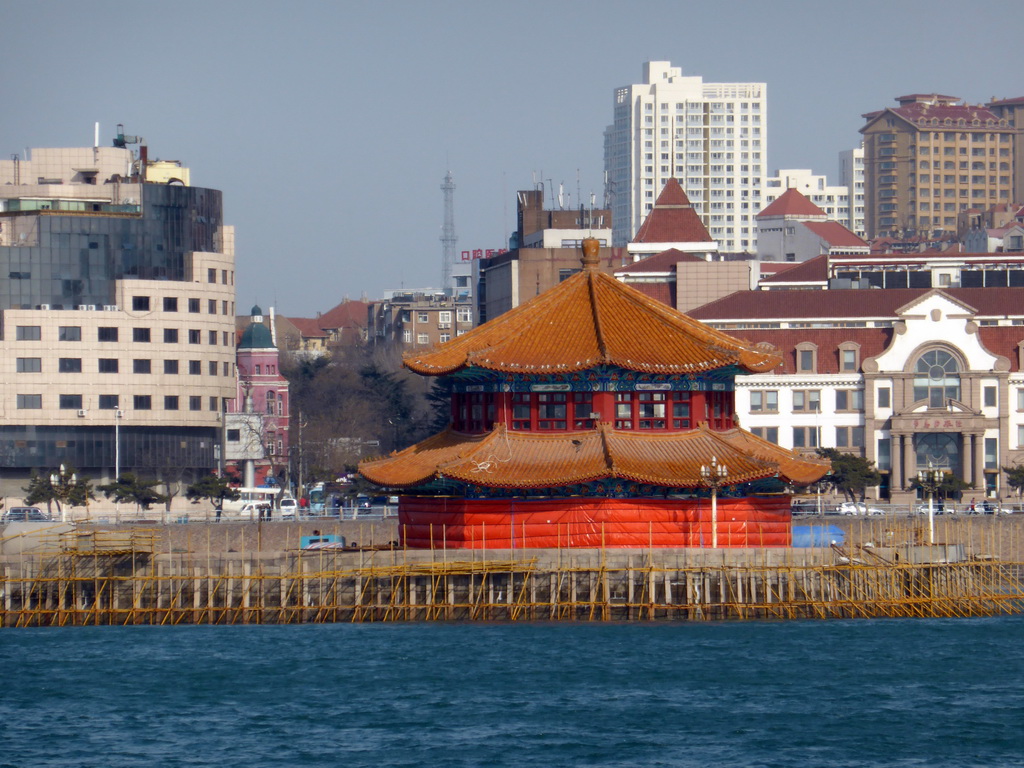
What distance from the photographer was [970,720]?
6106 cm

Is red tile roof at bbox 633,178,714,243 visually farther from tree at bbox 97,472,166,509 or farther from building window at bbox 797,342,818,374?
tree at bbox 97,472,166,509

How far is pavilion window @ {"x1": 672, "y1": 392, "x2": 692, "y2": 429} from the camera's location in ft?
277

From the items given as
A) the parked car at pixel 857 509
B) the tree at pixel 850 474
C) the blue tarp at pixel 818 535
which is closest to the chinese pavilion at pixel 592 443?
the blue tarp at pixel 818 535

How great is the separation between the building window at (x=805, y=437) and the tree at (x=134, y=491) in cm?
3808

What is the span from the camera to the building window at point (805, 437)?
132875 millimetres

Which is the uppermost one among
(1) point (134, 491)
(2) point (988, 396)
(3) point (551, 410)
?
(2) point (988, 396)

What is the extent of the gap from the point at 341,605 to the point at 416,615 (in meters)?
2.78

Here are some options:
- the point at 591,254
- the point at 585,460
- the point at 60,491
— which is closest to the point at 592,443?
the point at 585,460

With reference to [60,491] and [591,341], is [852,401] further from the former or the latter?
[591,341]

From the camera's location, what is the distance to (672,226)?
595 feet

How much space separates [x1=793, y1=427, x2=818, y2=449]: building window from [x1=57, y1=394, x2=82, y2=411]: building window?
43.6 metres

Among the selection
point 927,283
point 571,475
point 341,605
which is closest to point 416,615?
point 341,605

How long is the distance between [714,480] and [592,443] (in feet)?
18.1

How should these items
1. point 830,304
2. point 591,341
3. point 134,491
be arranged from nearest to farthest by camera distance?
point 591,341 < point 134,491 < point 830,304
